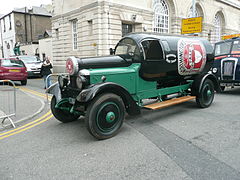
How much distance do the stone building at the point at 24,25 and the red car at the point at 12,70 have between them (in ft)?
94.9

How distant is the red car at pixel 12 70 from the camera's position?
12816 millimetres

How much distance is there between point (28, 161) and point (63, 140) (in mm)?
976

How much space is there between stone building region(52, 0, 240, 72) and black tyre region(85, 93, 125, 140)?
12.8m

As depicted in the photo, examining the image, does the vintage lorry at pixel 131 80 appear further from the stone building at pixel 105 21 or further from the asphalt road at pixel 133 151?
the stone building at pixel 105 21

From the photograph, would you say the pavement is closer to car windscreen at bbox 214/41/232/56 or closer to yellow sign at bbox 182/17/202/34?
car windscreen at bbox 214/41/232/56

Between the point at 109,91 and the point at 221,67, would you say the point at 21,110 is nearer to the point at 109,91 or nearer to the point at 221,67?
the point at 109,91

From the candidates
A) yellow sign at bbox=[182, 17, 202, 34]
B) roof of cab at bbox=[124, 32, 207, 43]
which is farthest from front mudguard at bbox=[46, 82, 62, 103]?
yellow sign at bbox=[182, 17, 202, 34]

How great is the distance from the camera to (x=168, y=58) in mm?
5707

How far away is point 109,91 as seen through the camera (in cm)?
455

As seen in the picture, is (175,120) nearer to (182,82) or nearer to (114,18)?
(182,82)

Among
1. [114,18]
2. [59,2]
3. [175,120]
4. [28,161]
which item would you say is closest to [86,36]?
[114,18]

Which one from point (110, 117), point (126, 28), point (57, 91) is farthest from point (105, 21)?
point (110, 117)

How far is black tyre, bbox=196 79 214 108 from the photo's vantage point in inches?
262

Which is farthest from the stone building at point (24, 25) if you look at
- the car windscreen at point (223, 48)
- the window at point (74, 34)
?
the car windscreen at point (223, 48)
